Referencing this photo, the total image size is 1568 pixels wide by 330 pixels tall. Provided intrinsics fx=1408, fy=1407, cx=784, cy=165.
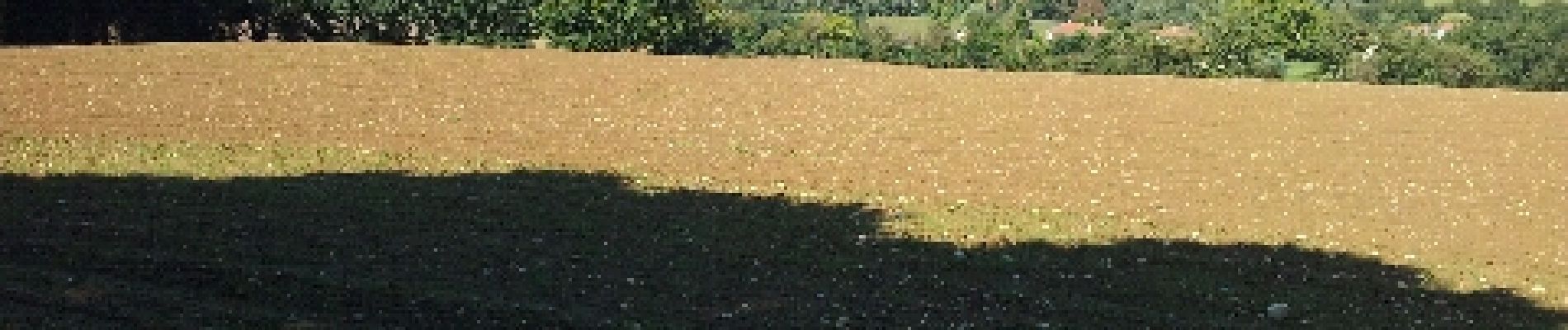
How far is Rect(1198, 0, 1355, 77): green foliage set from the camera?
70000 mm

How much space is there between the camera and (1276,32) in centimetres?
7281

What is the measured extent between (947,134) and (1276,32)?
167 ft

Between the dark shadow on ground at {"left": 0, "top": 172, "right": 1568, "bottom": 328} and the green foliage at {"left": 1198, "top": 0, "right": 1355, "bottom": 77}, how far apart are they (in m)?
55.0

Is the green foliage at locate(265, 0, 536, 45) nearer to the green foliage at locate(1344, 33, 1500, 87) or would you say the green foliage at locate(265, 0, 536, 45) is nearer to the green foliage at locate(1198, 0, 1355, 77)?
the green foliage at locate(1198, 0, 1355, 77)

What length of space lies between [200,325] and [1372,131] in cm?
2587

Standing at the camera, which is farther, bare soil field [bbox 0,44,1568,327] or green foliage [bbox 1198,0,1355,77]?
green foliage [bbox 1198,0,1355,77]

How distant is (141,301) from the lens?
488 inches

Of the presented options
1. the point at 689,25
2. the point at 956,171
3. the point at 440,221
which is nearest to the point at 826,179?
the point at 956,171

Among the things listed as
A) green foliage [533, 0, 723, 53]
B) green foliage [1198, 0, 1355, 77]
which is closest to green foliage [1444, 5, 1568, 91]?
green foliage [1198, 0, 1355, 77]

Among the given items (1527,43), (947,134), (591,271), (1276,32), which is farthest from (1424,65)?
(591,271)

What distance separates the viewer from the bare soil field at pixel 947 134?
751 inches

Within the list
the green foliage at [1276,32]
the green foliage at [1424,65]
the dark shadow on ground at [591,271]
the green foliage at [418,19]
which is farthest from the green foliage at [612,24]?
the dark shadow on ground at [591,271]

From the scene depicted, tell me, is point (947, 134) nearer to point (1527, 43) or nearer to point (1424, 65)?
point (1424, 65)

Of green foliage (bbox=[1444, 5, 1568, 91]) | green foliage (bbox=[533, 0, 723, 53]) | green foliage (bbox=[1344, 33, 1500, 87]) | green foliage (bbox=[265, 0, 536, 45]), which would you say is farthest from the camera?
green foliage (bbox=[1444, 5, 1568, 91])
